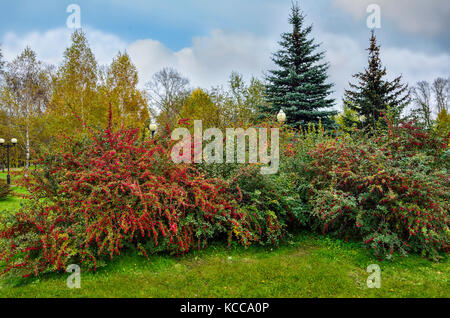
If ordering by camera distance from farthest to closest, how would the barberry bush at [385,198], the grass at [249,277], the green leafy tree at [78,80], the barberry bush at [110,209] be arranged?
1. the green leafy tree at [78,80]
2. the barberry bush at [385,198]
3. the barberry bush at [110,209]
4. the grass at [249,277]

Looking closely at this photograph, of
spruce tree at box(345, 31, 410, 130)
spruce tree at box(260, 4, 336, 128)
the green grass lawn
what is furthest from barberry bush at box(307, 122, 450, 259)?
spruce tree at box(345, 31, 410, 130)

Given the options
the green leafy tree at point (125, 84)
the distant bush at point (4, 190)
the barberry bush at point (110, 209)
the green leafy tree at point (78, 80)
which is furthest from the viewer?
the green leafy tree at point (125, 84)

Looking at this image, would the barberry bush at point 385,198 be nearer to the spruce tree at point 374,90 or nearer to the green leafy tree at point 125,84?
the spruce tree at point 374,90

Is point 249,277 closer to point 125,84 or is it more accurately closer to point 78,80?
point 78,80

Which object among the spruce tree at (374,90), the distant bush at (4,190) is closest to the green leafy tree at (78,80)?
the distant bush at (4,190)

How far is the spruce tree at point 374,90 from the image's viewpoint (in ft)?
53.6

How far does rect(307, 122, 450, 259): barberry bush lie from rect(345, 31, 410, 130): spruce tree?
13.2 metres

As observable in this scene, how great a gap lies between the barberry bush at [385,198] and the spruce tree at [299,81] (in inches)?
415

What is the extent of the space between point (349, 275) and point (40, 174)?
4.24 metres

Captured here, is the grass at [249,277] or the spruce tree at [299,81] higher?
the spruce tree at [299,81]

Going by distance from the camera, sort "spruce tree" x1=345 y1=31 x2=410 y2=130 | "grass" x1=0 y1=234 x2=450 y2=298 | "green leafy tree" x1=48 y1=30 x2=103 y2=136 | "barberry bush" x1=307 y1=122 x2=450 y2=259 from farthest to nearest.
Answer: "spruce tree" x1=345 y1=31 x2=410 y2=130 → "green leafy tree" x1=48 y1=30 x2=103 y2=136 → "barberry bush" x1=307 y1=122 x2=450 y2=259 → "grass" x1=0 y1=234 x2=450 y2=298

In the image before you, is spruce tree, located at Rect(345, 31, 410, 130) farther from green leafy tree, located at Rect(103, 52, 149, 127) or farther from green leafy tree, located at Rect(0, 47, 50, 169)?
green leafy tree, located at Rect(0, 47, 50, 169)

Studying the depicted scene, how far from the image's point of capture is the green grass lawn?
2.65 metres

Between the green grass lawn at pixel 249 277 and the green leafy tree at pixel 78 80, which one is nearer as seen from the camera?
the green grass lawn at pixel 249 277
